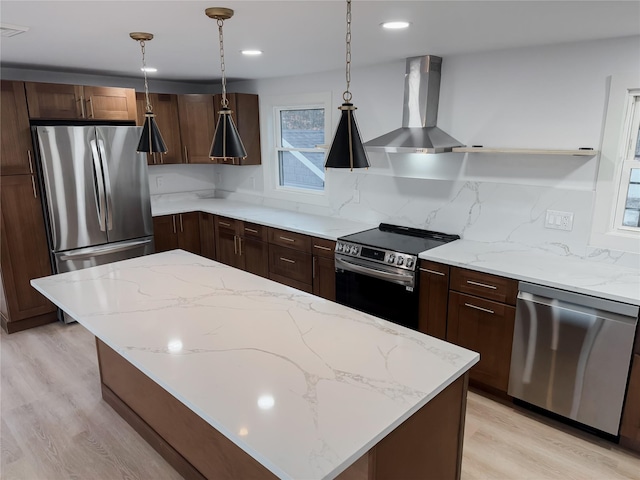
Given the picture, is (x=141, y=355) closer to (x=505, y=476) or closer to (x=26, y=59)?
(x=505, y=476)

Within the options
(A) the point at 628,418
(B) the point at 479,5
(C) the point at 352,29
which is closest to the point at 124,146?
(C) the point at 352,29

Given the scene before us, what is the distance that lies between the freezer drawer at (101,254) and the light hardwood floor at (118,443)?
41.0 inches

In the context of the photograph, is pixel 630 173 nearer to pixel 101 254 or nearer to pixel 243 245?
pixel 243 245

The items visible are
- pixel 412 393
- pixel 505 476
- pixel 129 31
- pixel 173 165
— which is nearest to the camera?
pixel 412 393

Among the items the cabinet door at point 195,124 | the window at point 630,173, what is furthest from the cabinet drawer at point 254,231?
the window at point 630,173

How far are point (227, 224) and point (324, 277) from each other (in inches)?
54.7

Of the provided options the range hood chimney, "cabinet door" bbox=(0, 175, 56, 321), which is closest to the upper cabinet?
"cabinet door" bbox=(0, 175, 56, 321)

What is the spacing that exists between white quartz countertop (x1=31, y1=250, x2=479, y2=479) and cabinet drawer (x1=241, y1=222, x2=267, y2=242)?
5.50 feet

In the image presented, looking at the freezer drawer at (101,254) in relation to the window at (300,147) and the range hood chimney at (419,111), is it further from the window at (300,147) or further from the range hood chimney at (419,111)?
the range hood chimney at (419,111)

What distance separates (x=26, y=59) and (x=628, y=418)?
4616mm

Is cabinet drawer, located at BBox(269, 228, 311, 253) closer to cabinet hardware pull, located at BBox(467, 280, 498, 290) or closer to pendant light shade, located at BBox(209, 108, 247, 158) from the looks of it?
cabinet hardware pull, located at BBox(467, 280, 498, 290)

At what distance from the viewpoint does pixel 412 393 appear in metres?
1.39

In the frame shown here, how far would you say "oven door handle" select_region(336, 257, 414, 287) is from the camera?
304cm

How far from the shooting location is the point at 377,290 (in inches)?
128
